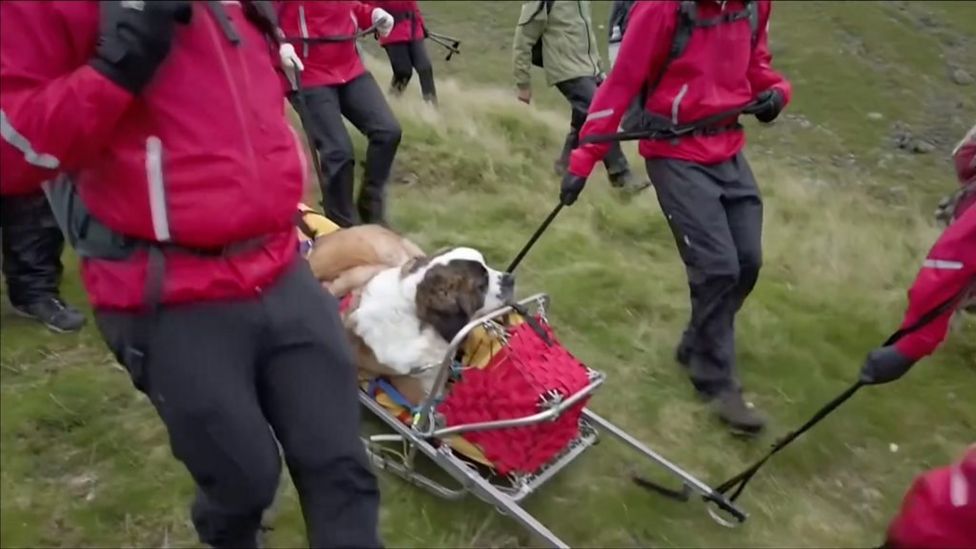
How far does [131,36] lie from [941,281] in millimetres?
2567

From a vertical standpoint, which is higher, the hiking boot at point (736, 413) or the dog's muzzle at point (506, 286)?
the dog's muzzle at point (506, 286)

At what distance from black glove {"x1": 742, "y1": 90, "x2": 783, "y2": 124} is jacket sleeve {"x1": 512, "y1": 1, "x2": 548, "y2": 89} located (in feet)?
10.4

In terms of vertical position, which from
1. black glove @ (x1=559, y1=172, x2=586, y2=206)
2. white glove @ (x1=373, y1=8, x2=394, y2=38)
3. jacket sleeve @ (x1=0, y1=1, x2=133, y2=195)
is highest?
jacket sleeve @ (x1=0, y1=1, x2=133, y2=195)

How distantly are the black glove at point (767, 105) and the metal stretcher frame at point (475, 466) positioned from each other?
137 cm

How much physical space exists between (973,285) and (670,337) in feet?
7.43

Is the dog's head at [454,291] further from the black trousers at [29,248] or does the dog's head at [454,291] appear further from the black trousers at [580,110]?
the black trousers at [580,110]

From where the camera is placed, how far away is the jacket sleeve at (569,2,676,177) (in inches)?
155

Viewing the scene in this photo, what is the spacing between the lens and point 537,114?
796 centimetres

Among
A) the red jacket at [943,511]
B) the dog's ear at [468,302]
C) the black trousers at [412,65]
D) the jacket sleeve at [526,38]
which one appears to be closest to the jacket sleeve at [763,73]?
the dog's ear at [468,302]

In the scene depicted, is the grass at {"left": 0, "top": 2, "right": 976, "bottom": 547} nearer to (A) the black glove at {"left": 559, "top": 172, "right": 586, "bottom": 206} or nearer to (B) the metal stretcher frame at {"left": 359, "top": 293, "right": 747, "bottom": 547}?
(B) the metal stretcher frame at {"left": 359, "top": 293, "right": 747, "bottom": 547}

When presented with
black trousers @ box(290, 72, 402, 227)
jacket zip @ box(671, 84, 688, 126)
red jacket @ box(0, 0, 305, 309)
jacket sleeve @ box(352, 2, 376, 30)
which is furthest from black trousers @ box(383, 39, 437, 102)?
red jacket @ box(0, 0, 305, 309)

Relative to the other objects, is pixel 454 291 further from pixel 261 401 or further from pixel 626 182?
pixel 626 182

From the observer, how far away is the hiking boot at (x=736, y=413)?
4.27 metres

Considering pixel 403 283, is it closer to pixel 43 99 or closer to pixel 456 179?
pixel 43 99
